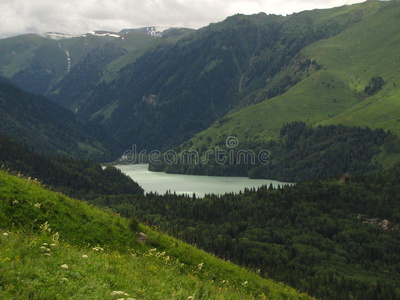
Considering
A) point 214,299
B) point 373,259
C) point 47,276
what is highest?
point 47,276

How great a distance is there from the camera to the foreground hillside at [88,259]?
17703 mm

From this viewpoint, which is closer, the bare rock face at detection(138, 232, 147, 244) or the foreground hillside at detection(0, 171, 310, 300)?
the foreground hillside at detection(0, 171, 310, 300)

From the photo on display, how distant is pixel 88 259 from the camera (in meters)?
22.3

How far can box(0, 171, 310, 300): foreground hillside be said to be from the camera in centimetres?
1770

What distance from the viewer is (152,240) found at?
3406cm

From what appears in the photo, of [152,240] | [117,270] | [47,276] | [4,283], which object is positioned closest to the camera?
[4,283]

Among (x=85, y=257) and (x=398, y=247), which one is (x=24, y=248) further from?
(x=398, y=247)

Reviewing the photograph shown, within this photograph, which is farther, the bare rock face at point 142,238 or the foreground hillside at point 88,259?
the bare rock face at point 142,238

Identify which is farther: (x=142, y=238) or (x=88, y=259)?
(x=142, y=238)

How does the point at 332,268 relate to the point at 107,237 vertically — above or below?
below

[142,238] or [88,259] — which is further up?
[88,259]

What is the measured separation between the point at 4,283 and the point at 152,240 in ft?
60.2

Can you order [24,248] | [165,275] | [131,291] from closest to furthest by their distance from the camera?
1. [131,291]
2. [24,248]
3. [165,275]

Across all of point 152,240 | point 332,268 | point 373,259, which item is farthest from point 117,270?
point 373,259
